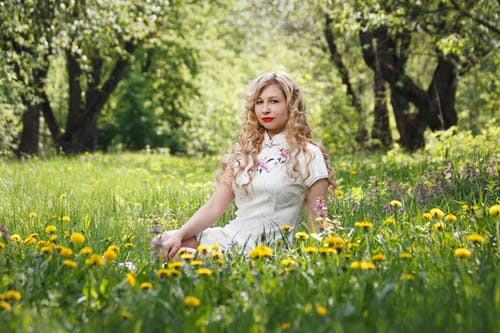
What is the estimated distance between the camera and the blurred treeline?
29.4ft

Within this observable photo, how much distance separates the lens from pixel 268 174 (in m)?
3.72

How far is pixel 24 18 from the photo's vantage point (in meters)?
8.16

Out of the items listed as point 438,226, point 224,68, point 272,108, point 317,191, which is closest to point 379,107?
point 272,108

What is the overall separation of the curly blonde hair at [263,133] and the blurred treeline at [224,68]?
12.1 ft

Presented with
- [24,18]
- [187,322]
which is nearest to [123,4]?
[24,18]

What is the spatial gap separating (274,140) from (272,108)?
0.71ft

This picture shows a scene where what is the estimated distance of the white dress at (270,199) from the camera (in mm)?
3664

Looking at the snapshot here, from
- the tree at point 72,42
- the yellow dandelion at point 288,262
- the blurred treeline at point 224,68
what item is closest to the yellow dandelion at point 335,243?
the yellow dandelion at point 288,262

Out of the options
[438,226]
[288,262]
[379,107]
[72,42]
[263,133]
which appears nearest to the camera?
[288,262]

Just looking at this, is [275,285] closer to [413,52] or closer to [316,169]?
[316,169]

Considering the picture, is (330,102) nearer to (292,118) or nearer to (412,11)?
(412,11)

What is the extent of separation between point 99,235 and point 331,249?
1.87 meters

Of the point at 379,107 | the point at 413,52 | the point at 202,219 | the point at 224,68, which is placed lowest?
the point at 202,219

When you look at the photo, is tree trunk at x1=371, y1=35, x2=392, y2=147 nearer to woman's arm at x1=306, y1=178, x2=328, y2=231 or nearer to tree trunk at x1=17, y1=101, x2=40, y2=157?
tree trunk at x1=17, y1=101, x2=40, y2=157
